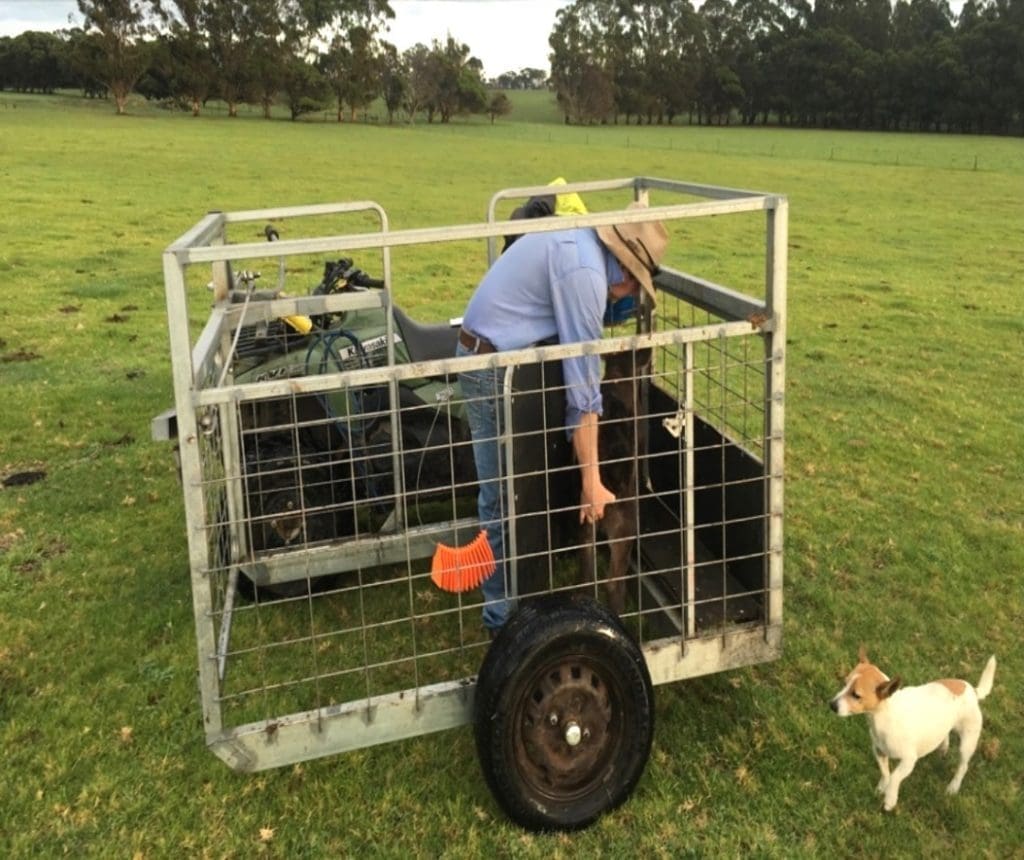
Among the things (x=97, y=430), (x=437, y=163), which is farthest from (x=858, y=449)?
(x=437, y=163)

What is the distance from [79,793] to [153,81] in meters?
84.7

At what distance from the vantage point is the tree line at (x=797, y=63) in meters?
82.6

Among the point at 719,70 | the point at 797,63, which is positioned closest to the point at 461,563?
the point at 797,63

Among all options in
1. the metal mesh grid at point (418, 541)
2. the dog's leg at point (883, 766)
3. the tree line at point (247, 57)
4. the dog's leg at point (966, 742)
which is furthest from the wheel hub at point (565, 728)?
the tree line at point (247, 57)

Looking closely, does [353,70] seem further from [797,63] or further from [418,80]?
[797,63]

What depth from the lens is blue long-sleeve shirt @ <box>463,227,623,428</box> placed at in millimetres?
3359

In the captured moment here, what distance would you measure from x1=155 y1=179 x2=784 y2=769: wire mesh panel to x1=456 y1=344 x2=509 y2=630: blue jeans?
14 centimetres

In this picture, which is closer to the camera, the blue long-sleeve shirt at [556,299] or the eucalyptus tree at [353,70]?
the blue long-sleeve shirt at [556,299]

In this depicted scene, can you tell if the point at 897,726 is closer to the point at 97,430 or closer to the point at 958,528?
the point at 958,528

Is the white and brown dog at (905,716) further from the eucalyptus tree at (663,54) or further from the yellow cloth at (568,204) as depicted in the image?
the eucalyptus tree at (663,54)

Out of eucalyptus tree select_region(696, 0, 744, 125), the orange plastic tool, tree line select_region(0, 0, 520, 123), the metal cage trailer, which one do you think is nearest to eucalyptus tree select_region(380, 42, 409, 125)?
tree line select_region(0, 0, 520, 123)

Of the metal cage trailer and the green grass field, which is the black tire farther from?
the green grass field

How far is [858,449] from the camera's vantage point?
23.5 feet

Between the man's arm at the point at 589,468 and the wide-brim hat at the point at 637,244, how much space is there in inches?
22.6
